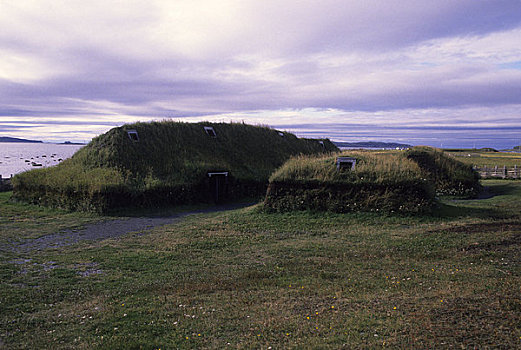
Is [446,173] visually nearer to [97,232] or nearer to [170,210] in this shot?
[170,210]

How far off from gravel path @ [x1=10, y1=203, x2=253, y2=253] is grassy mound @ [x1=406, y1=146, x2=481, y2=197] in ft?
64.4

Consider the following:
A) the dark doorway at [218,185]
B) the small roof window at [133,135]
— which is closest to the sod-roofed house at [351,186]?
the dark doorway at [218,185]

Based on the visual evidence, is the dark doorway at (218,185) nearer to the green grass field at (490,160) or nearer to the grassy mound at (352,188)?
the grassy mound at (352,188)

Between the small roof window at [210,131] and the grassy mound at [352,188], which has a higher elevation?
the small roof window at [210,131]

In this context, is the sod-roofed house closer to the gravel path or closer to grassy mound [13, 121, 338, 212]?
A: the gravel path

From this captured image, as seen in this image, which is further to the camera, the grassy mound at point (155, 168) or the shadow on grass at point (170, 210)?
the grassy mound at point (155, 168)

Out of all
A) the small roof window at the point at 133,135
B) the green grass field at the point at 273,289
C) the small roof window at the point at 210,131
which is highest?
the small roof window at the point at 210,131

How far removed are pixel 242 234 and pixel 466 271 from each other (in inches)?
354

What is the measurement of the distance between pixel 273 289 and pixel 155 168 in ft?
71.2

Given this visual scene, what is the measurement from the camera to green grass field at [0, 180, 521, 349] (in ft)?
19.3

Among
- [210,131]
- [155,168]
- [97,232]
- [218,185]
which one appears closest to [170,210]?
[155,168]

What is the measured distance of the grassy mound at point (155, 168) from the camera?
77.1 ft

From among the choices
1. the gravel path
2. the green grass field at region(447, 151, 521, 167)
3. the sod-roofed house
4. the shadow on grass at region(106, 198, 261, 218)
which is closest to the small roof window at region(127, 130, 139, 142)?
the shadow on grass at region(106, 198, 261, 218)

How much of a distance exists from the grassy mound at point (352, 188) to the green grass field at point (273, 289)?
2.80m
